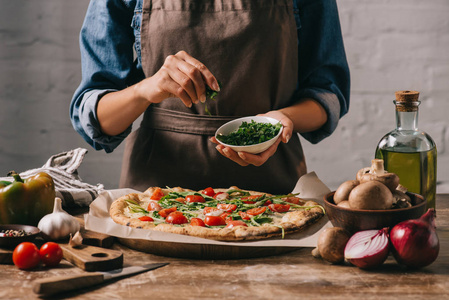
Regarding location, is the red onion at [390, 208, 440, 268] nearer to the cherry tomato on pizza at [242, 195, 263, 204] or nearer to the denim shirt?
the cherry tomato on pizza at [242, 195, 263, 204]

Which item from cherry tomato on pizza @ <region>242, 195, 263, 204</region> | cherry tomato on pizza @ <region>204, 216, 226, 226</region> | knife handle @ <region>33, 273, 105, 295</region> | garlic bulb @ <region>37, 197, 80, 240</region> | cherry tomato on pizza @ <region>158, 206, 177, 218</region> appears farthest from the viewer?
cherry tomato on pizza @ <region>242, 195, 263, 204</region>

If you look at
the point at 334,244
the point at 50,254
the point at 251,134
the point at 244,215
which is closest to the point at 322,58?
the point at 251,134

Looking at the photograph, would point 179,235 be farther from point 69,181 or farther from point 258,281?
point 69,181

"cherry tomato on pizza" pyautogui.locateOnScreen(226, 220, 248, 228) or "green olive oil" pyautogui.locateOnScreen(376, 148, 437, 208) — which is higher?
"green olive oil" pyautogui.locateOnScreen(376, 148, 437, 208)

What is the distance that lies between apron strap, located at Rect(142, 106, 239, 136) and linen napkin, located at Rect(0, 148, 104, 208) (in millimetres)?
318

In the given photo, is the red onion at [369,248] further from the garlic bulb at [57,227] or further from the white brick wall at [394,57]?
the white brick wall at [394,57]

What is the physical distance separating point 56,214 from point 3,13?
201 centimetres

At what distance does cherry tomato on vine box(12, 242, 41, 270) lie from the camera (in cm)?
123

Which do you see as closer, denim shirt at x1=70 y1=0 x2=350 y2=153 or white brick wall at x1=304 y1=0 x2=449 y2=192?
denim shirt at x1=70 y1=0 x2=350 y2=153

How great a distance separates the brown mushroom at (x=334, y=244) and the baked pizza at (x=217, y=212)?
0.17 m

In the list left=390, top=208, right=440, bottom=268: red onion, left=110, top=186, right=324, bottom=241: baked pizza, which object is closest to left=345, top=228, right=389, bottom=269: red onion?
left=390, top=208, right=440, bottom=268: red onion

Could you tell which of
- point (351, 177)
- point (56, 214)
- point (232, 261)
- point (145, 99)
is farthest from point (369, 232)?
point (351, 177)

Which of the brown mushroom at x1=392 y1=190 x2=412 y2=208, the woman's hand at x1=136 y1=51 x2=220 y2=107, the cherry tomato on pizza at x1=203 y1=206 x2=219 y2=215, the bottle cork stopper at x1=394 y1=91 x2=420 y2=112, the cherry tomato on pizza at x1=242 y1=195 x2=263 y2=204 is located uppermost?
the woman's hand at x1=136 y1=51 x2=220 y2=107

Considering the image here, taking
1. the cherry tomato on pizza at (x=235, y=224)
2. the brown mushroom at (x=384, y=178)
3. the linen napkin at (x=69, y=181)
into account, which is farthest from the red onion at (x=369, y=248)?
the linen napkin at (x=69, y=181)
